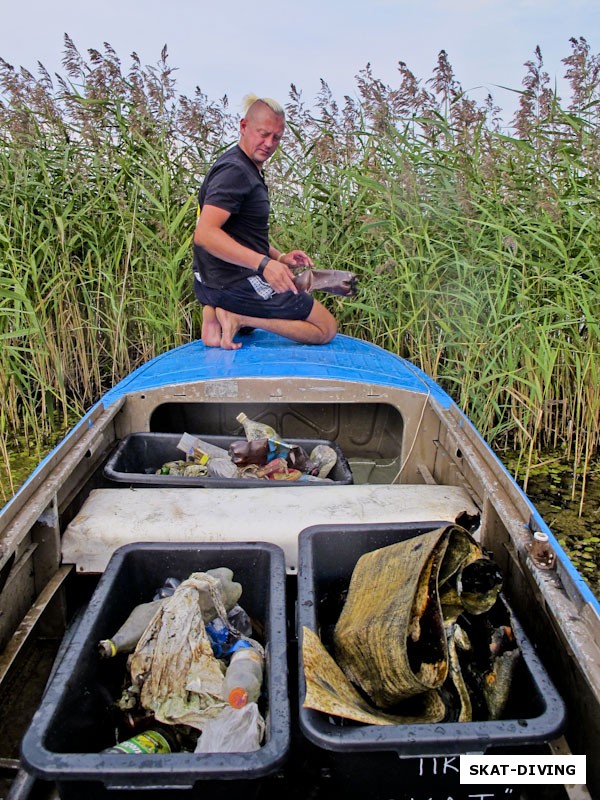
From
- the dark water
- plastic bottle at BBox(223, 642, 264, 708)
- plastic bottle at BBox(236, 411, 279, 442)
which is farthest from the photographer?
the dark water

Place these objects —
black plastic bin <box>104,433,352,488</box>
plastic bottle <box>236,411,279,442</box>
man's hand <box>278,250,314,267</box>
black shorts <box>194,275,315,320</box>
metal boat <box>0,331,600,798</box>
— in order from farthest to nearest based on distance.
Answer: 1. man's hand <box>278,250,314,267</box>
2. black shorts <box>194,275,315,320</box>
3. plastic bottle <box>236,411,279,442</box>
4. black plastic bin <box>104,433,352,488</box>
5. metal boat <box>0,331,600,798</box>

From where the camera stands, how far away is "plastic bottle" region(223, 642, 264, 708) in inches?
46.4

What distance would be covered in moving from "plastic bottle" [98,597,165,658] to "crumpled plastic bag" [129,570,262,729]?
44 millimetres

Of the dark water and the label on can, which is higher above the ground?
the label on can

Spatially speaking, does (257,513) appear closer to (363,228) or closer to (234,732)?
(234,732)

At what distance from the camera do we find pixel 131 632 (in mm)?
1374

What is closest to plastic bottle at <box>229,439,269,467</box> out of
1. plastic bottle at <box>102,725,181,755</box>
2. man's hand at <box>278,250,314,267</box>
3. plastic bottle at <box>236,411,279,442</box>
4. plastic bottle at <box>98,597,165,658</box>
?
plastic bottle at <box>236,411,279,442</box>

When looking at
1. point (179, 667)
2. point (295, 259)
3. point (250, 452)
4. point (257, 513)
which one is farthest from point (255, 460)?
point (295, 259)

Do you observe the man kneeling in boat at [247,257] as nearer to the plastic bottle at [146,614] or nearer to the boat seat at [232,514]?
the boat seat at [232,514]

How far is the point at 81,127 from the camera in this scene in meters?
3.60

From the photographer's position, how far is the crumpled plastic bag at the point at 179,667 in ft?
4.01

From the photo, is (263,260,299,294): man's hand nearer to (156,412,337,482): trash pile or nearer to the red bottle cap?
(156,412,337,482): trash pile

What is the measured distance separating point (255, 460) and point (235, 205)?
111cm

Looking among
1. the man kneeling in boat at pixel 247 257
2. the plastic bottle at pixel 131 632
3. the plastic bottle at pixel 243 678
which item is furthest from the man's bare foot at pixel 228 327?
the plastic bottle at pixel 243 678
